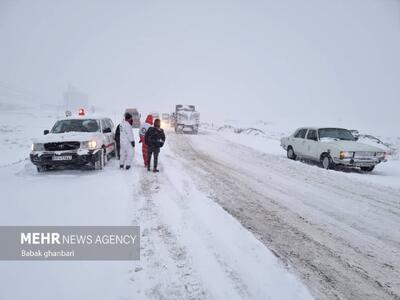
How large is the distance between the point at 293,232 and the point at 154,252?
2.57 m

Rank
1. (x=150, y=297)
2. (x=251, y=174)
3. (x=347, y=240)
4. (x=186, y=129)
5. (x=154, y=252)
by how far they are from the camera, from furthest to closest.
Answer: (x=186, y=129) → (x=251, y=174) → (x=347, y=240) → (x=154, y=252) → (x=150, y=297)

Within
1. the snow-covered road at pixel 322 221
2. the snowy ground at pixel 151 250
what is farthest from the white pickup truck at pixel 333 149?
the snowy ground at pixel 151 250

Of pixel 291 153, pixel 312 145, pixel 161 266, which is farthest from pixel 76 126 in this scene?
pixel 291 153

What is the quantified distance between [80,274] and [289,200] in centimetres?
522

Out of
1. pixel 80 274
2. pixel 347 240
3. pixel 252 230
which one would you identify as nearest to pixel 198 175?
pixel 252 230

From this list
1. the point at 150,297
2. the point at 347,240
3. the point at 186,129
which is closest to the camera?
the point at 150,297

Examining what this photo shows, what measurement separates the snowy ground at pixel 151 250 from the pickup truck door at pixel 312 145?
7.23 m

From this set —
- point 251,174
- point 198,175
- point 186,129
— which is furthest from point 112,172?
point 186,129

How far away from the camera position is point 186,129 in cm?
2972

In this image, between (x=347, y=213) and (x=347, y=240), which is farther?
(x=347, y=213)

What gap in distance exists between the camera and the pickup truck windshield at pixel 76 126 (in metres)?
10.6

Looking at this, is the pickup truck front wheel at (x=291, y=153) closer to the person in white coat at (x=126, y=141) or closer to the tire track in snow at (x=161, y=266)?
the person in white coat at (x=126, y=141)

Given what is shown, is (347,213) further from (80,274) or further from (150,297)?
(80,274)

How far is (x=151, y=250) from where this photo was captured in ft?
14.8
